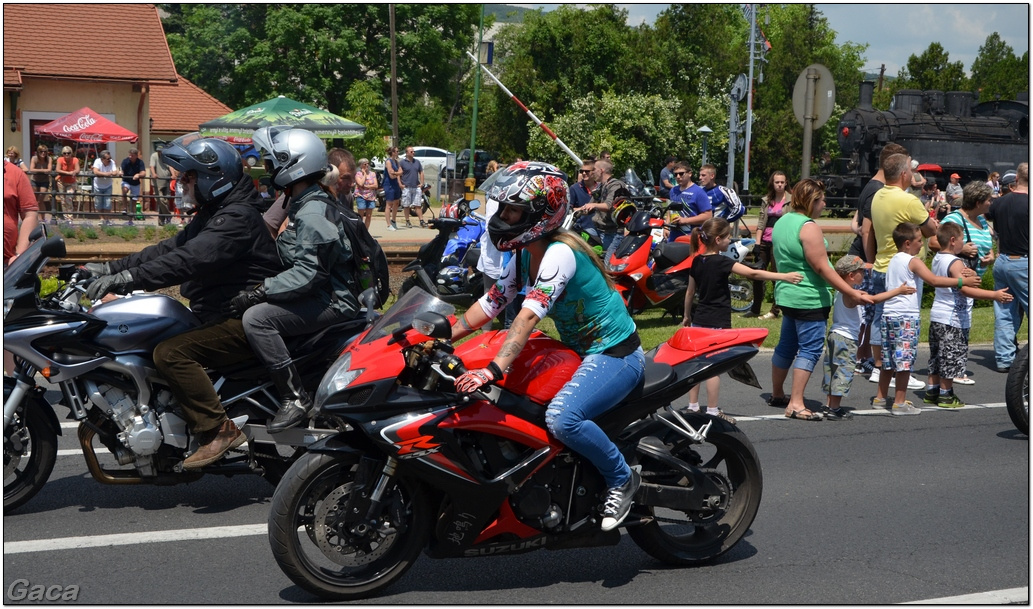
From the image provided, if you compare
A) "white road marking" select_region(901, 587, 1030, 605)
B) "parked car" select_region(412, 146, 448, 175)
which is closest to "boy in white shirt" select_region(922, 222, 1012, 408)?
"white road marking" select_region(901, 587, 1030, 605)

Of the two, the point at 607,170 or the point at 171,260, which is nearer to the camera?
the point at 171,260

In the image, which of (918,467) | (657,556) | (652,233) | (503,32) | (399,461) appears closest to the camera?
(399,461)

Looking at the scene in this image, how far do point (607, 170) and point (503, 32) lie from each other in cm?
5102

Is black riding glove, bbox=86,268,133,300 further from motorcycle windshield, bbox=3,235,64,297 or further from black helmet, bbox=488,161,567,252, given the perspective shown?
black helmet, bbox=488,161,567,252

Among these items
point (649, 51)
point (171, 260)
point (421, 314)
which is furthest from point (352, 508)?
point (649, 51)

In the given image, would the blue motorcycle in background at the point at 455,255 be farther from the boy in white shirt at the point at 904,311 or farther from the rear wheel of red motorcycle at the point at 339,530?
the rear wheel of red motorcycle at the point at 339,530

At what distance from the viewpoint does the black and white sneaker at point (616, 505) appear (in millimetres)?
4730

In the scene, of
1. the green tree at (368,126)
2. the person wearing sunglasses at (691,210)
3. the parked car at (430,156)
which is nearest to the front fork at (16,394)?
the person wearing sunglasses at (691,210)

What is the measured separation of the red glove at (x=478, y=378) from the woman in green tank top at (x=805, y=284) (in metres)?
4.57

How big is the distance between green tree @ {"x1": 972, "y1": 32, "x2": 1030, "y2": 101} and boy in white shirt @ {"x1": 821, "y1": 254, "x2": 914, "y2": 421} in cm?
5354

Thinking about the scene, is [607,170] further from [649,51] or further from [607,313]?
[649,51]

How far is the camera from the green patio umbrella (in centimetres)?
2195

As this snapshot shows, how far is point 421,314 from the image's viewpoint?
15.0 ft

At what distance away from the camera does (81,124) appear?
26.2 metres
